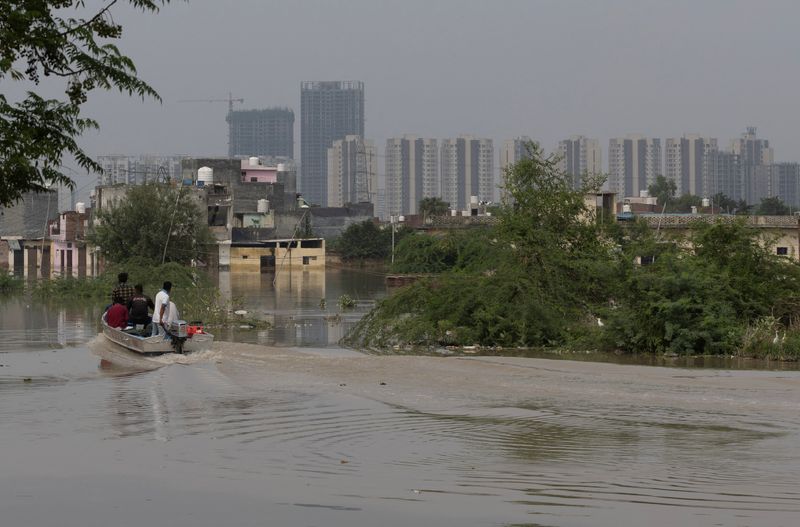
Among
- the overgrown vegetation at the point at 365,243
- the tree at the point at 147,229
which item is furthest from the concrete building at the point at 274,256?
the tree at the point at 147,229

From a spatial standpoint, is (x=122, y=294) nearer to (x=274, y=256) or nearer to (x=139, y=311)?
(x=139, y=311)

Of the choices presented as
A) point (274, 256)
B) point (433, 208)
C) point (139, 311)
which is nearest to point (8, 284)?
point (139, 311)

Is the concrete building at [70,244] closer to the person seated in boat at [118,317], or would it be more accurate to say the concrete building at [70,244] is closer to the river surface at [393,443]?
the person seated in boat at [118,317]

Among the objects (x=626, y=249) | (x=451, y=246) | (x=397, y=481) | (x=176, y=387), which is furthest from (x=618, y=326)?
(x=397, y=481)

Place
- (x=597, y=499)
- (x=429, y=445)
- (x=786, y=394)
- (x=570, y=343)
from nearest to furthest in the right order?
(x=597, y=499)
(x=429, y=445)
(x=786, y=394)
(x=570, y=343)

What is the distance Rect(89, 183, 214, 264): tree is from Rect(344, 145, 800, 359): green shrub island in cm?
3691

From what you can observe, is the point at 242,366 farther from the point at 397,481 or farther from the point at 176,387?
the point at 397,481

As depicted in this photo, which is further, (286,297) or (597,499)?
(286,297)

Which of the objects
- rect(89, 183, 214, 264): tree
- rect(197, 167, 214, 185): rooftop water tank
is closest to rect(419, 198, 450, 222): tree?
rect(197, 167, 214, 185): rooftop water tank

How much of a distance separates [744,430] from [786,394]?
3690 millimetres

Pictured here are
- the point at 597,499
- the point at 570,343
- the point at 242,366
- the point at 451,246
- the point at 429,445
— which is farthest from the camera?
the point at 451,246

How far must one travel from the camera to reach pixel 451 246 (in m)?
31.7

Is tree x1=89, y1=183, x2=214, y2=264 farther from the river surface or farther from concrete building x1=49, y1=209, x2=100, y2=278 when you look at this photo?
the river surface

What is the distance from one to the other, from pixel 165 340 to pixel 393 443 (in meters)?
11.4
